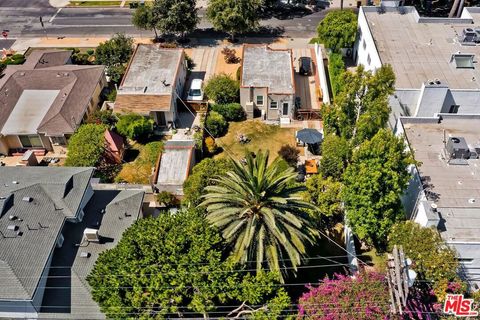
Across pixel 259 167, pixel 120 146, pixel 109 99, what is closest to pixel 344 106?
pixel 259 167

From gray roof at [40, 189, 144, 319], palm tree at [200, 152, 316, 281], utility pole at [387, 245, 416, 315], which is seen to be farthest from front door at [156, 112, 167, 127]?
utility pole at [387, 245, 416, 315]

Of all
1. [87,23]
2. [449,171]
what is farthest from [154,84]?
[449,171]

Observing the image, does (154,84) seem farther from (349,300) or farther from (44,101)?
(349,300)

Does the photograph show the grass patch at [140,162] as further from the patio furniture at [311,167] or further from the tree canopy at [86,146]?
the patio furniture at [311,167]

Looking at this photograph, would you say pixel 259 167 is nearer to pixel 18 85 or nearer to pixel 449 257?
pixel 449 257

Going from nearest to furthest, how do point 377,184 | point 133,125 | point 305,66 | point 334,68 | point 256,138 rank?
point 377,184 < point 133,125 < point 256,138 < point 334,68 < point 305,66

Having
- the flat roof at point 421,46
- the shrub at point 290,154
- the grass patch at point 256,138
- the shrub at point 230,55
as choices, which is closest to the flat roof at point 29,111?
the grass patch at point 256,138
